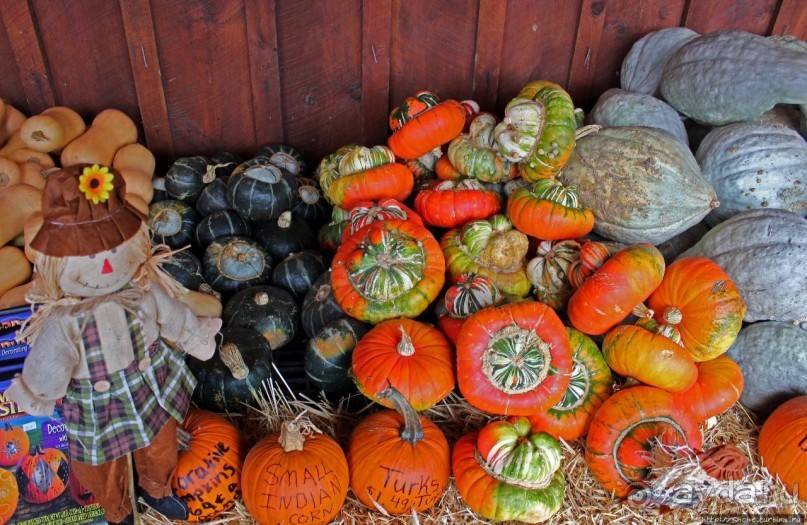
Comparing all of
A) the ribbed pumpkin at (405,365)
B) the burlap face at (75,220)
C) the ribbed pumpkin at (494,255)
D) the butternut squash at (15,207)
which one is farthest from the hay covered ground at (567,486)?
the butternut squash at (15,207)

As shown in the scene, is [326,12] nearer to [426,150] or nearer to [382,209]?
[426,150]

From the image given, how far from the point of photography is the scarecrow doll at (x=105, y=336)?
157cm

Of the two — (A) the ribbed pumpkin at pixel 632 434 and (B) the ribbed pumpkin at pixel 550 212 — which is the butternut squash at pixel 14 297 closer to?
(B) the ribbed pumpkin at pixel 550 212

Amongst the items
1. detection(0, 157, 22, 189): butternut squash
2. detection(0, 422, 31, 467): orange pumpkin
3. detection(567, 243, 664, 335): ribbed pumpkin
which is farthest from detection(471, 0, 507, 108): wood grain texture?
detection(0, 422, 31, 467): orange pumpkin

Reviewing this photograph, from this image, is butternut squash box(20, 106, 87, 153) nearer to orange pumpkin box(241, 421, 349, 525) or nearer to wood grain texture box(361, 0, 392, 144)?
wood grain texture box(361, 0, 392, 144)

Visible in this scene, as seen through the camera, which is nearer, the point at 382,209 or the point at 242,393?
the point at 242,393

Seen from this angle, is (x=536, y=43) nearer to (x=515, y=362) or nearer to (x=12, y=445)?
(x=515, y=362)

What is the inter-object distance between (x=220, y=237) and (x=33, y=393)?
1.62 meters

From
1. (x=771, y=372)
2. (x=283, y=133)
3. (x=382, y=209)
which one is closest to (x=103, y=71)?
(x=283, y=133)

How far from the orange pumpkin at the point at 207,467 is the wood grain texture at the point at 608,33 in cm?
276

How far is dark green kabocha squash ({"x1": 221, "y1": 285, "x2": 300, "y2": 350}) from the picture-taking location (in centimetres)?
282

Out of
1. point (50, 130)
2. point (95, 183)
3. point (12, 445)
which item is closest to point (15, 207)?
point (50, 130)

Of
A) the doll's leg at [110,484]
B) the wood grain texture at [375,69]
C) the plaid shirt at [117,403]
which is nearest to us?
the plaid shirt at [117,403]

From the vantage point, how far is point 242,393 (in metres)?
2.50
